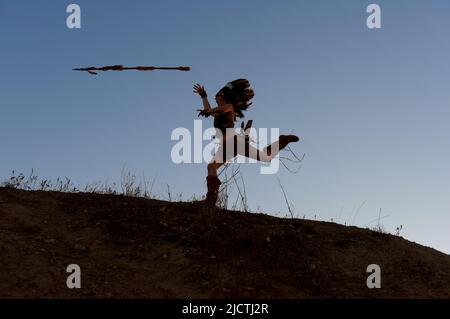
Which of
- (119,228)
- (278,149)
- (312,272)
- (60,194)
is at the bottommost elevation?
(312,272)

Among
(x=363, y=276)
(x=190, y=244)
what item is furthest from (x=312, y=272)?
(x=190, y=244)

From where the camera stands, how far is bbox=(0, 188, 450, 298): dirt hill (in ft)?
18.0

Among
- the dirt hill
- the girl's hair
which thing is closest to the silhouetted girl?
the girl's hair

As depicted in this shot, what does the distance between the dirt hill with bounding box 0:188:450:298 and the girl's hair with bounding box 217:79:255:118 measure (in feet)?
4.83

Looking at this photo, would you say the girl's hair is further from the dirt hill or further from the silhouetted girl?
the dirt hill

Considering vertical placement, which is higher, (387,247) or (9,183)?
(9,183)

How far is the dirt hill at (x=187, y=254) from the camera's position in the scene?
550cm
